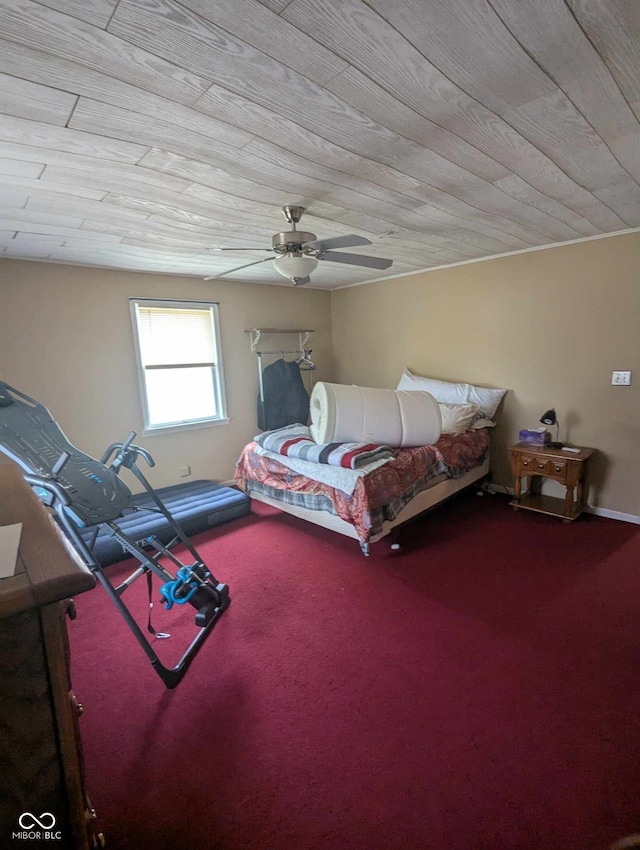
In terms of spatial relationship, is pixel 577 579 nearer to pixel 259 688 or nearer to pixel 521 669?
pixel 521 669

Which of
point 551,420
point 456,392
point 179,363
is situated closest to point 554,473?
point 551,420

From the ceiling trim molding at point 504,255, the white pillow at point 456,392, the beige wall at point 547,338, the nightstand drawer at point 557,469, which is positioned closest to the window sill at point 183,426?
Result: the white pillow at point 456,392

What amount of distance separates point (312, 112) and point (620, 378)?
3178mm

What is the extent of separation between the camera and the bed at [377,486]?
2.87 meters

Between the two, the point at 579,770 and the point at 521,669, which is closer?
the point at 579,770

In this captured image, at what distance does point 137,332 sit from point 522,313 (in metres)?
3.58

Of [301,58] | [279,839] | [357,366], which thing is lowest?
[279,839]

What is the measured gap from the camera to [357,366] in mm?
5281

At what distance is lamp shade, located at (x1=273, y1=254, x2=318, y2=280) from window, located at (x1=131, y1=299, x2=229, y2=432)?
207 centimetres

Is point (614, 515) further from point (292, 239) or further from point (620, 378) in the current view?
point (292, 239)

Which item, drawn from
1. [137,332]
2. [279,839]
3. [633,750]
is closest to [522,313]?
[633,750]

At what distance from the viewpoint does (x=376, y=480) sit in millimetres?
2861

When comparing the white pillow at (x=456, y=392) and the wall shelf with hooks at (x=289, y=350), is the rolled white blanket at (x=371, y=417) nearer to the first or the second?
the white pillow at (x=456, y=392)
